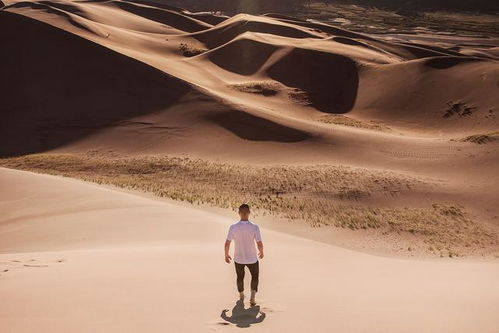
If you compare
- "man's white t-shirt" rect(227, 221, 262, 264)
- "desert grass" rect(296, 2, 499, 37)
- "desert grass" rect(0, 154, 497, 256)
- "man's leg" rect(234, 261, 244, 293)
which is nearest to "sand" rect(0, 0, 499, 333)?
"man's leg" rect(234, 261, 244, 293)

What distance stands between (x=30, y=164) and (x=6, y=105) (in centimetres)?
983

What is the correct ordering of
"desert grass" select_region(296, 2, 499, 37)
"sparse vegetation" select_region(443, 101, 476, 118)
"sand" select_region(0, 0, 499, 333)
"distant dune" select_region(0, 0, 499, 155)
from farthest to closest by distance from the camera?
"desert grass" select_region(296, 2, 499, 37), "sparse vegetation" select_region(443, 101, 476, 118), "distant dune" select_region(0, 0, 499, 155), "sand" select_region(0, 0, 499, 333)

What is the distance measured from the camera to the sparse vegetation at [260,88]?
3816 cm

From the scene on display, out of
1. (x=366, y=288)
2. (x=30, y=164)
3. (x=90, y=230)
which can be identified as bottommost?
(x=30, y=164)

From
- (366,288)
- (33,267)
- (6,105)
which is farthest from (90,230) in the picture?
(6,105)

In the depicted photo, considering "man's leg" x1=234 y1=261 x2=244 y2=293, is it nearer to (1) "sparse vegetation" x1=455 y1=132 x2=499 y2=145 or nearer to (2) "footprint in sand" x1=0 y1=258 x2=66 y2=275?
(2) "footprint in sand" x1=0 y1=258 x2=66 y2=275

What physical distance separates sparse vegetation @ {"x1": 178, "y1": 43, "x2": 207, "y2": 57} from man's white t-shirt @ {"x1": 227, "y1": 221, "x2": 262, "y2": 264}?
43.9 meters

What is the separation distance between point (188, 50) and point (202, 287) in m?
45.1

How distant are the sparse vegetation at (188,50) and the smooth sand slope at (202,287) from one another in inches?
1519

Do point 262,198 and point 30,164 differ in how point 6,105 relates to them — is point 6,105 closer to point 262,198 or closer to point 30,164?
point 30,164

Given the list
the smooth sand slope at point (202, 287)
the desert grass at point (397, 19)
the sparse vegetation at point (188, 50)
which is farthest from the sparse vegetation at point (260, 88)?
the desert grass at point (397, 19)

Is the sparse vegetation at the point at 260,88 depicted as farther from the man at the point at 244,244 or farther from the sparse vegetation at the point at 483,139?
the man at the point at 244,244

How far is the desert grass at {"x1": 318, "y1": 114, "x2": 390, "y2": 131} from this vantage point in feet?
102

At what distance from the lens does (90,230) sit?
11852mm
